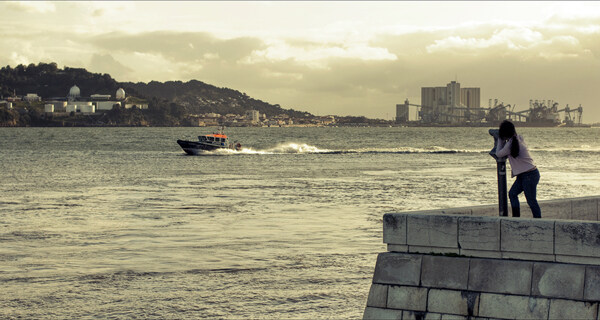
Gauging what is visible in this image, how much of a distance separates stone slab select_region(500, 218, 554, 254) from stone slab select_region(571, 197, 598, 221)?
3.73 meters

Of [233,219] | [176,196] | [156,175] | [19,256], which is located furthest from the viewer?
[156,175]

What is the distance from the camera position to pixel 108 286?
48.6 ft

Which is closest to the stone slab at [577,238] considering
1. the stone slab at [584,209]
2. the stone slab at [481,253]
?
the stone slab at [481,253]

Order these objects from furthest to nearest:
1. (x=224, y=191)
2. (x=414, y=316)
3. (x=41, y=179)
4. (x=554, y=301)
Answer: (x=41, y=179)
(x=224, y=191)
(x=414, y=316)
(x=554, y=301)

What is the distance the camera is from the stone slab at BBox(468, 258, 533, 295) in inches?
326

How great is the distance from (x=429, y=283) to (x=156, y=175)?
148 ft

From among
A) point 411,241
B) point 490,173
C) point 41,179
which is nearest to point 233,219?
point 411,241

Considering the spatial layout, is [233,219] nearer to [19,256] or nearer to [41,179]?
[19,256]

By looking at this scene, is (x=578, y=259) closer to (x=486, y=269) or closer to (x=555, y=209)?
(x=486, y=269)

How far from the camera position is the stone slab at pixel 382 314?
28.7 ft

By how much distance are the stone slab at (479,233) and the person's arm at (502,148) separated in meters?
1.65

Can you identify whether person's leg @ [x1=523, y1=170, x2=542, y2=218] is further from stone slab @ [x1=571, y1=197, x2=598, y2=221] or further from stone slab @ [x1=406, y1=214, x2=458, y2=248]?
stone slab @ [x1=406, y1=214, x2=458, y2=248]

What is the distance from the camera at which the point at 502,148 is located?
10.2m

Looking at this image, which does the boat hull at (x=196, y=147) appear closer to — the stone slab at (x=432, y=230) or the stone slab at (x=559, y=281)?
the stone slab at (x=432, y=230)
